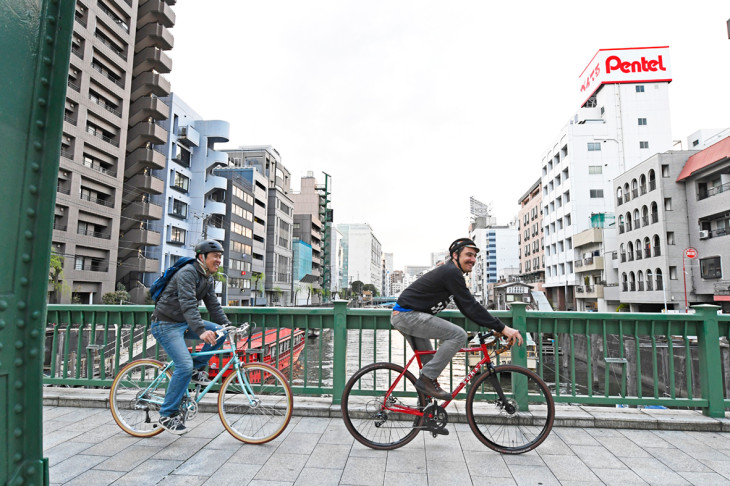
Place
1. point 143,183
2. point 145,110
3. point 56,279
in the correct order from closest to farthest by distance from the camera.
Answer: point 56,279
point 143,183
point 145,110

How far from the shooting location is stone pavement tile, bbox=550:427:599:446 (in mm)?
4273

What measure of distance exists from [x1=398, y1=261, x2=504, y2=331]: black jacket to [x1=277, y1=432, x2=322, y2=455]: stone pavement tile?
1.68 meters

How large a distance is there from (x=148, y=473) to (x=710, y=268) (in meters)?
40.0

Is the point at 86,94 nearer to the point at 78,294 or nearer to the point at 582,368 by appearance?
the point at 78,294

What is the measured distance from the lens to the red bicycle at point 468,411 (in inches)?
161

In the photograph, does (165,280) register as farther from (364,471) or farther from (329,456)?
(364,471)

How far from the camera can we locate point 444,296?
4.23 meters

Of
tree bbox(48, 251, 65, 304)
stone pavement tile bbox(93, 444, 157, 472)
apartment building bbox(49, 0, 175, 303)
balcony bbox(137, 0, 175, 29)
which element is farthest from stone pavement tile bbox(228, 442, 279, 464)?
balcony bbox(137, 0, 175, 29)

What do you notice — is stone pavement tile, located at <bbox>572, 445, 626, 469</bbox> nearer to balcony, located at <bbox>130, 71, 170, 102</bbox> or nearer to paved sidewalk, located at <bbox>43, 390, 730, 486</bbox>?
paved sidewalk, located at <bbox>43, 390, 730, 486</bbox>

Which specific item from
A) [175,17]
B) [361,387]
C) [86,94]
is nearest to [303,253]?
[175,17]

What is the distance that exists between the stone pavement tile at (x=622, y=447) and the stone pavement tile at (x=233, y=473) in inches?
135

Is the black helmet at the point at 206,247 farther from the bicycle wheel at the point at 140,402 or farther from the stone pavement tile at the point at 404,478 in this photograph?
the stone pavement tile at the point at 404,478

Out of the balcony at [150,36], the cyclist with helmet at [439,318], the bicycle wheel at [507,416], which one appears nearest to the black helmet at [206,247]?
the cyclist with helmet at [439,318]

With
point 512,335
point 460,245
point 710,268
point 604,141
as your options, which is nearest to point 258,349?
point 460,245
